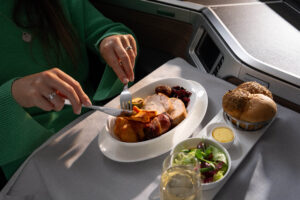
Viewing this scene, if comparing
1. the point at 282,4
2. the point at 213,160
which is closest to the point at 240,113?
the point at 213,160

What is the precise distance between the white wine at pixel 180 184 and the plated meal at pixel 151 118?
0.17 metres

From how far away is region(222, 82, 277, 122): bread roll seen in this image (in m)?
0.69

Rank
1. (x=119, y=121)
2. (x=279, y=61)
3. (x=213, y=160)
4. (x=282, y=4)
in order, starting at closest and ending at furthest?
(x=213, y=160) → (x=119, y=121) → (x=279, y=61) → (x=282, y=4)

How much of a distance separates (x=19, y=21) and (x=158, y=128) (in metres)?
0.66

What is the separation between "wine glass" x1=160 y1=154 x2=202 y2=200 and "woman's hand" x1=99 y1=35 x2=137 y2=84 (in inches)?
15.4

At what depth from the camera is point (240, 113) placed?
0.71 meters

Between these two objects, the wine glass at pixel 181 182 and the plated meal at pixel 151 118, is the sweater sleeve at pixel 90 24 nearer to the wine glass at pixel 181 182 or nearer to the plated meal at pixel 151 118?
the plated meal at pixel 151 118

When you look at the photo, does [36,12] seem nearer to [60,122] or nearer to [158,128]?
[60,122]

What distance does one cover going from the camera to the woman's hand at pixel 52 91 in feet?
2.14

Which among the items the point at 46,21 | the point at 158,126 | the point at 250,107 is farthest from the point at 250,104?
the point at 46,21

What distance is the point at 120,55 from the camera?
33.6 inches

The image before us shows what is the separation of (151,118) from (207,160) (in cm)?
22

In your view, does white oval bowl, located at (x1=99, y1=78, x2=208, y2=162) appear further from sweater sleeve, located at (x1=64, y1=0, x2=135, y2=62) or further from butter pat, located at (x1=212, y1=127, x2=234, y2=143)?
sweater sleeve, located at (x1=64, y1=0, x2=135, y2=62)

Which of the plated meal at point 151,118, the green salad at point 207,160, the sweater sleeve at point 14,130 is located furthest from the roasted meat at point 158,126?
the sweater sleeve at point 14,130
